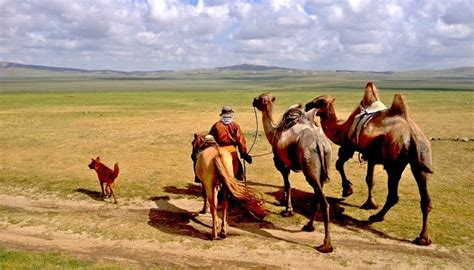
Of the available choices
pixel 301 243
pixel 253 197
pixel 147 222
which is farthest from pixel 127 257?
pixel 301 243

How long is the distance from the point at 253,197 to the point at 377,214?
3321 mm

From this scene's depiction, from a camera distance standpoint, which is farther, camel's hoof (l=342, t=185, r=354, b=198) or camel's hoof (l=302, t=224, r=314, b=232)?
camel's hoof (l=342, t=185, r=354, b=198)

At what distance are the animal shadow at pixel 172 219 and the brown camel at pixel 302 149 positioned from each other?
2438mm

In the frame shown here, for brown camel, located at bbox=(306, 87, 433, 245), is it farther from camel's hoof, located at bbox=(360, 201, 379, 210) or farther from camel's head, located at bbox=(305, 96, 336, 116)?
camel's head, located at bbox=(305, 96, 336, 116)

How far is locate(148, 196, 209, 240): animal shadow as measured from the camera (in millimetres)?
10094

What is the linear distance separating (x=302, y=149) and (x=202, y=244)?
300 cm

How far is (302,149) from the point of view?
9383 millimetres

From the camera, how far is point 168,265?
8.39 metres

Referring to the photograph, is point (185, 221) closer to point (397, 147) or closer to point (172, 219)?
point (172, 219)

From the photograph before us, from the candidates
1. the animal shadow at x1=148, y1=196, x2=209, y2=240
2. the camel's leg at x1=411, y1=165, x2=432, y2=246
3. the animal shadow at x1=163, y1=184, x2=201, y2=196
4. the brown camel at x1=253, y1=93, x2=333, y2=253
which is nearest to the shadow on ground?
the animal shadow at x1=148, y1=196, x2=209, y2=240

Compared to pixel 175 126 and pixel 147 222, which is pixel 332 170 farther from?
pixel 175 126

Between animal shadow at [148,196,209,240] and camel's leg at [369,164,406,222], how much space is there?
426 cm

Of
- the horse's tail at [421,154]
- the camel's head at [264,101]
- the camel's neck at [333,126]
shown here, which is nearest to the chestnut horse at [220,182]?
the camel's head at [264,101]

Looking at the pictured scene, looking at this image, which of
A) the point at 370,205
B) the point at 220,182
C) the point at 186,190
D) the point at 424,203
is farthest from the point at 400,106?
the point at 186,190
